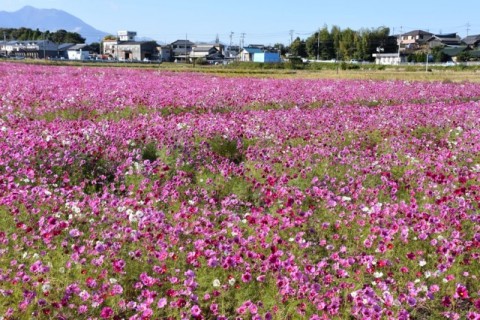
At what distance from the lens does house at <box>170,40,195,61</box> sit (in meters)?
137

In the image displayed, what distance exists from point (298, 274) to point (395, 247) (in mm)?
1384

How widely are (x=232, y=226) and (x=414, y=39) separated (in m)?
145

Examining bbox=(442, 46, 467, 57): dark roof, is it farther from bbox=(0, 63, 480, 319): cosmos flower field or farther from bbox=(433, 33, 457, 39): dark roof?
bbox=(0, 63, 480, 319): cosmos flower field

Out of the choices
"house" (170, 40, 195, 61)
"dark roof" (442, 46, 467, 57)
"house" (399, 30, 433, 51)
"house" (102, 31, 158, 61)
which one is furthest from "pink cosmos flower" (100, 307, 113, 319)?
"house" (170, 40, 195, 61)

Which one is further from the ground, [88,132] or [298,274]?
[88,132]

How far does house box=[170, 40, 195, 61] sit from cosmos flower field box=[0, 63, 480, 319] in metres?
131

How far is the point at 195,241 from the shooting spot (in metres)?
4.21

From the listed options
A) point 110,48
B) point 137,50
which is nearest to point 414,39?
point 137,50

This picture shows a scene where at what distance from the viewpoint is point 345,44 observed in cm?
11506

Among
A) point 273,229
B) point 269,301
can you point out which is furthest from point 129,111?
point 269,301

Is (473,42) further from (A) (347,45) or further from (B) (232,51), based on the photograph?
(B) (232,51)

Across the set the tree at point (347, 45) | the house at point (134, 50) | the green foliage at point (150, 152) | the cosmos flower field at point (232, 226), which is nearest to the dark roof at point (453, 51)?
the tree at point (347, 45)

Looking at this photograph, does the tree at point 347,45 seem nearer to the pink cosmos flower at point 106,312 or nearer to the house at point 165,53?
the house at point 165,53

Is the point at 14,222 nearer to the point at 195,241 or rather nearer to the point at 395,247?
the point at 195,241
